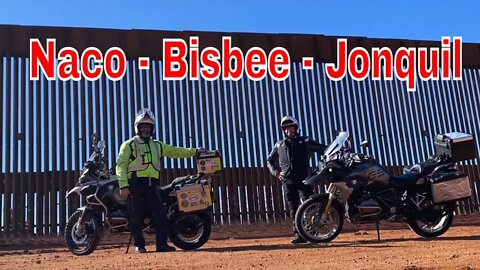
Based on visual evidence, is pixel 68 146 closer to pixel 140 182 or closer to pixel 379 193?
pixel 140 182

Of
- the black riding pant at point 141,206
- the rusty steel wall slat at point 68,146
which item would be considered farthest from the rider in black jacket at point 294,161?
the rusty steel wall slat at point 68,146

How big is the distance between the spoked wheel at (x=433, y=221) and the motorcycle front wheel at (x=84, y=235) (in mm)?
3266

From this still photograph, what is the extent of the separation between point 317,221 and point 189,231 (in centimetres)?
134

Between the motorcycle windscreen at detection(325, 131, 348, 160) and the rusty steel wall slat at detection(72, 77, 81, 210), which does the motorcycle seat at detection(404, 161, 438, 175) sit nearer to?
the motorcycle windscreen at detection(325, 131, 348, 160)

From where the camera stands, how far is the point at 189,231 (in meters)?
6.14

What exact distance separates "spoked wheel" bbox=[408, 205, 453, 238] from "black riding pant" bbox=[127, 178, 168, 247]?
2586mm

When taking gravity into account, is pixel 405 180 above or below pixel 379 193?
above

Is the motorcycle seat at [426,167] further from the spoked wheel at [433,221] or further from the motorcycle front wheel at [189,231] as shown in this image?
the motorcycle front wheel at [189,231]

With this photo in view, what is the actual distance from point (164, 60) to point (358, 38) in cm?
354

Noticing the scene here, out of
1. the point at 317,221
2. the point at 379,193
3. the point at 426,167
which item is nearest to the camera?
the point at 317,221

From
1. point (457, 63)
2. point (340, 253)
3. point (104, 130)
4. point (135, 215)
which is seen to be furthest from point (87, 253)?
point (457, 63)

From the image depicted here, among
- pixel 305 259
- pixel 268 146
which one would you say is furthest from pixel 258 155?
pixel 305 259

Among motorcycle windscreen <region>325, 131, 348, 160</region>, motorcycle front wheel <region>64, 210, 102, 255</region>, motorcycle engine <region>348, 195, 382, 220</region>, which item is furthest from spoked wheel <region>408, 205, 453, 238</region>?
motorcycle front wheel <region>64, 210, 102, 255</region>

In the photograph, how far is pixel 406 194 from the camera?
6.18 metres
